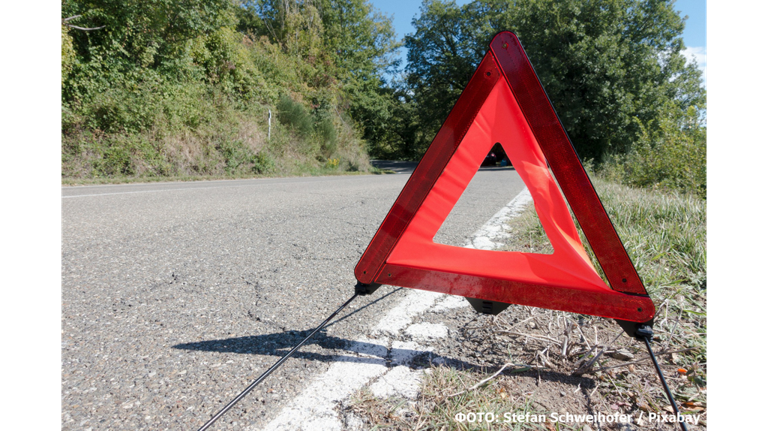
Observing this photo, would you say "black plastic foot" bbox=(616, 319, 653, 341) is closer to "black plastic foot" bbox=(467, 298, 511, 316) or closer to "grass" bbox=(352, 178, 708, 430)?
"grass" bbox=(352, 178, 708, 430)

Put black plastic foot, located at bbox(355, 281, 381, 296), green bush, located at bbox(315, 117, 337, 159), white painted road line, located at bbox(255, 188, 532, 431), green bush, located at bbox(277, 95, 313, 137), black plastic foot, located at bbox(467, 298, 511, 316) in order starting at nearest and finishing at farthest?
1. white painted road line, located at bbox(255, 188, 532, 431)
2. black plastic foot, located at bbox(467, 298, 511, 316)
3. black plastic foot, located at bbox(355, 281, 381, 296)
4. green bush, located at bbox(277, 95, 313, 137)
5. green bush, located at bbox(315, 117, 337, 159)

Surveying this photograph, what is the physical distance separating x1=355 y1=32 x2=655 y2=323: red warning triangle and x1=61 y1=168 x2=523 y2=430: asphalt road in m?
0.56

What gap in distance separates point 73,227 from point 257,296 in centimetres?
281

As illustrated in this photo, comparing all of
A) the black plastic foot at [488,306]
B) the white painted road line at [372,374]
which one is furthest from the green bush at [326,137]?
the black plastic foot at [488,306]

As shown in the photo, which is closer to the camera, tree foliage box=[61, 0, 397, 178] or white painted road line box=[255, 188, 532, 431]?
white painted road line box=[255, 188, 532, 431]

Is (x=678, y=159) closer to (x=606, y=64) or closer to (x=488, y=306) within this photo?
(x=488, y=306)

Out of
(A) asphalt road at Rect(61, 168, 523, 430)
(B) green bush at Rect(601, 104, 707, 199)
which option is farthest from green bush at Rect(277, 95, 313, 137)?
(A) asphalt road at Rect(61, 168, 523, 430)

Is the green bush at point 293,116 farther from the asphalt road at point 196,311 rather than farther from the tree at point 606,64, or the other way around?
the tree at point 606,64

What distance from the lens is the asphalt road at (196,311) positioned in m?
1.22

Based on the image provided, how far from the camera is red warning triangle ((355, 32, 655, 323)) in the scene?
1.21 metres

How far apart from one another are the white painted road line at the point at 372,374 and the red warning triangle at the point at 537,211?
12.8 inches
